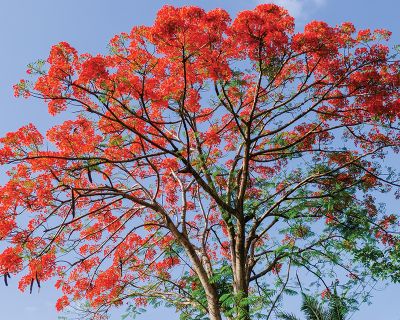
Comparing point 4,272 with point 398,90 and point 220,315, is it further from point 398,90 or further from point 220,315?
point 398,90

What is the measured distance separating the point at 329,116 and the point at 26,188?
7.23 meters

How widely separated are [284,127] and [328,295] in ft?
14.0

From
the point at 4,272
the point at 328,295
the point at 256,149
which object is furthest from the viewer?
the point at 256,149

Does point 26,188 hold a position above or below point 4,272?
above

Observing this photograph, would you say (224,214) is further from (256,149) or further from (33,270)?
(33,270)

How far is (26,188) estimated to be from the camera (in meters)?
10.7

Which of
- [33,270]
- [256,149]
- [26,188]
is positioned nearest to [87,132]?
[26,188]

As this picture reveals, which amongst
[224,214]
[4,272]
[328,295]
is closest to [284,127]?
[224,214]

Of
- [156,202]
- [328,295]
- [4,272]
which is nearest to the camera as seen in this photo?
[4,272]

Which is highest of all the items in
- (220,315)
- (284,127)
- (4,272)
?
(284,127)

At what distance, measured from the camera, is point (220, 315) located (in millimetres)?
10789

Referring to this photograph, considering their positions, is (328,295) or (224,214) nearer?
(224,214)

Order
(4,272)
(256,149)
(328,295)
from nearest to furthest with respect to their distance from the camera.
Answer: (4,272) → (328,295) → (256,149)

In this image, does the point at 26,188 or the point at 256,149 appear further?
the point at 256,149
